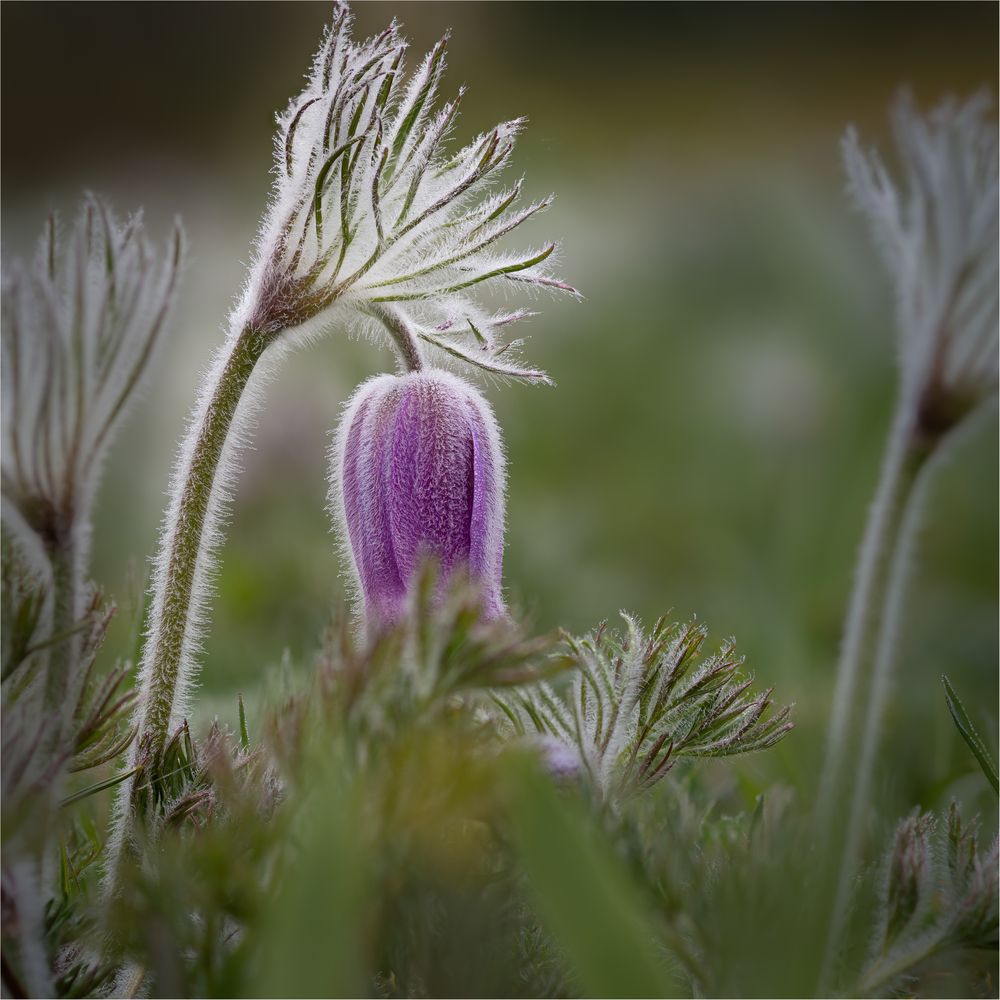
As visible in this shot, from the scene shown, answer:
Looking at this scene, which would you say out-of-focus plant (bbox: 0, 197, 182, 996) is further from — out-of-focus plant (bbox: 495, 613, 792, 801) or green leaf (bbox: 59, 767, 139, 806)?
out-of-focus plant (bbox: 495, 613, 792, 801)

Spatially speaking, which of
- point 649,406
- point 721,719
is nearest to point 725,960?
point 721,719

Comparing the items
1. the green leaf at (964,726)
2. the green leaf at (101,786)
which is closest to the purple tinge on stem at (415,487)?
the green leaf at (101,786)

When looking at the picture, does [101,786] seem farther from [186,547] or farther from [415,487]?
[415,487]

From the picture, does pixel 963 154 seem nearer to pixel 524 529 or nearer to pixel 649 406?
pixel 524 529

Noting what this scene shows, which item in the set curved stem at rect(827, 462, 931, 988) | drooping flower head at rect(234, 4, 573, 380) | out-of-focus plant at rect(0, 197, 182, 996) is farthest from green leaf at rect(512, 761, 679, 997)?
drooping flower head at rect(234, 4, 573, 380)

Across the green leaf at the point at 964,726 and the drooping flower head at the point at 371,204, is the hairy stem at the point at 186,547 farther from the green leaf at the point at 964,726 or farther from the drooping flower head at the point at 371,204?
the green leaf at the point at 964,726
